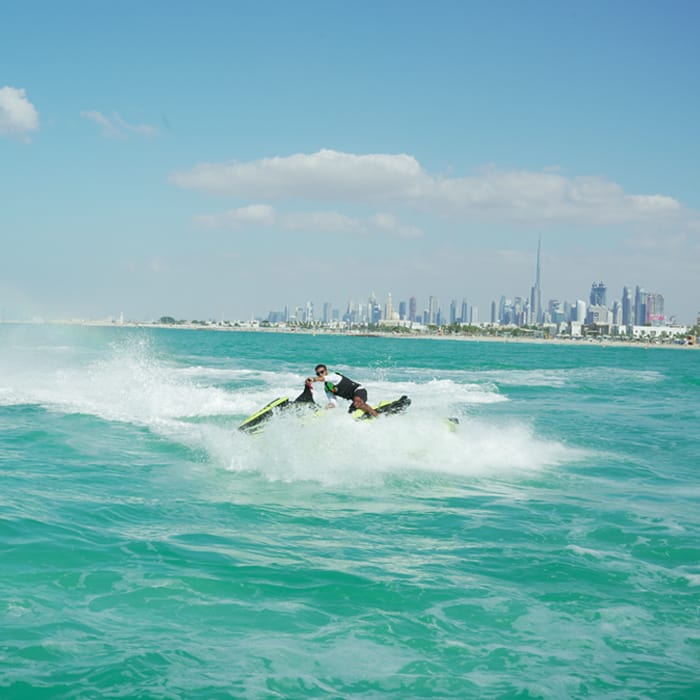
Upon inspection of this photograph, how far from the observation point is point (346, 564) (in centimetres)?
925

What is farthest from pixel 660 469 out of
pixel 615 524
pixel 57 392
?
pixel 57 392

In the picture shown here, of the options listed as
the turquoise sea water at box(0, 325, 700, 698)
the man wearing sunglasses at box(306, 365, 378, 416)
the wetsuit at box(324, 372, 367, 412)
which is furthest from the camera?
the wetsuit at box(324, 372, 367, 412)

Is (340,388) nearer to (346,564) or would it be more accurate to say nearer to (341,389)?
(341,389)

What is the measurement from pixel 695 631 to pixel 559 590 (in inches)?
59.9

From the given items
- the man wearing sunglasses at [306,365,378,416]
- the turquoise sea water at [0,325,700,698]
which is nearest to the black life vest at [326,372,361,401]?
the man wearing sunglasses at [306,365,378,416]

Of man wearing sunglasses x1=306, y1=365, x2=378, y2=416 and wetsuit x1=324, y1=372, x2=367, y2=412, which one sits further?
wetsuit x1=324, y1=372, x2=367, y2=412

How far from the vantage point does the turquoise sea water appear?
664 centimetres

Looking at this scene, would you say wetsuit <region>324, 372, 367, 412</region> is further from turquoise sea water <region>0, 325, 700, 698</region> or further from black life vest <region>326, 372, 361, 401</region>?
turquoise sea water <region>0, 325, 700, 698</region>

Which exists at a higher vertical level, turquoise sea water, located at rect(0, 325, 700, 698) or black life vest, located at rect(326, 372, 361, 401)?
black life vest, located at rect(326, 372, 361, 401)

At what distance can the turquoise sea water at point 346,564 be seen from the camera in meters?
6.64

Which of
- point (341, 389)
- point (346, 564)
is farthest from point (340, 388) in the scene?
point (346, 564)

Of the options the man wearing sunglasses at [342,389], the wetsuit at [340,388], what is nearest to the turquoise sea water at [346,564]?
the man wearing sunglasses at [342,389]

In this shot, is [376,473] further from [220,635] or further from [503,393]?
[503,393]

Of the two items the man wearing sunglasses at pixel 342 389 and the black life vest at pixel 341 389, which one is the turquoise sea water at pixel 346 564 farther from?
the black life vest at pixel 341 389
